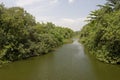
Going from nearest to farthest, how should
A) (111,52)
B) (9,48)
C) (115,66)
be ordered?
(115,66) < (111,52) < (9,48)

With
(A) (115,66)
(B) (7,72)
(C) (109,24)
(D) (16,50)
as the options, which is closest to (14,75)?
(B) (7,72)

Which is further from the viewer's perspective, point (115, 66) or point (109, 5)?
point (109, 5)

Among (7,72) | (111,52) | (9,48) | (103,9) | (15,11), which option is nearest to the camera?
(7,72)

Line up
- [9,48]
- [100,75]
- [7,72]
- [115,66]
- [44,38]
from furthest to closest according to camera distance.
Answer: [44,38], [9,48], [115,66], [7,72], [100,75]

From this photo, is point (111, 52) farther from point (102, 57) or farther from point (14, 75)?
point (14, 75)

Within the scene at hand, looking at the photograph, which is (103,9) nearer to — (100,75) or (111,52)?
(111,52)

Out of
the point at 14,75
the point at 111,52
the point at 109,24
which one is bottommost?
the point at 14,75

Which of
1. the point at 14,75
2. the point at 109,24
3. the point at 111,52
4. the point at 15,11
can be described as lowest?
the point at 14,75

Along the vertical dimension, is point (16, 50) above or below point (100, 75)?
above

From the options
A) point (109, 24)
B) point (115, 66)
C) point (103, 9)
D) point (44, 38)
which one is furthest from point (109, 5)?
point (44, 38)
